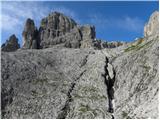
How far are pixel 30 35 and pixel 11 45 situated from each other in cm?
1564

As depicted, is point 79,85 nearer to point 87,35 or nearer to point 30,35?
point 87,35

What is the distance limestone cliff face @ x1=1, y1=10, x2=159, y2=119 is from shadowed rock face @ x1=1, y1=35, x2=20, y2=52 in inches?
1801

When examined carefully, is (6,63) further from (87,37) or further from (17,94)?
(87,37)

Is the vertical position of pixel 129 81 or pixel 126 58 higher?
pixel 126 58

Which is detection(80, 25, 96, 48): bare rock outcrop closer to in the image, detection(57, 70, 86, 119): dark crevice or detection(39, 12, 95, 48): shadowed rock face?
detection(39, 12, 95, 48): shadowed rock face

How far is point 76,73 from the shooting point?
10931cm

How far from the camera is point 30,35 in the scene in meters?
180

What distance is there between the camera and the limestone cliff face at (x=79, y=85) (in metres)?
84.8

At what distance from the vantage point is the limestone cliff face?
8481 cm

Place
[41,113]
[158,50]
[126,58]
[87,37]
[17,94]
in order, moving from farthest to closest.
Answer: [87,37] < [126,58] < [158,50] < [17,94] < [41,113]

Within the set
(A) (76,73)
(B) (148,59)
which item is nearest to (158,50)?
(B) (148,59)

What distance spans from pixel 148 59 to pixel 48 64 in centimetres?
3243

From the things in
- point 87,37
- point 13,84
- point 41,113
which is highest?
point 87,37

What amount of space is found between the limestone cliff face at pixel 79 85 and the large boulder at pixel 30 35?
53111mm
